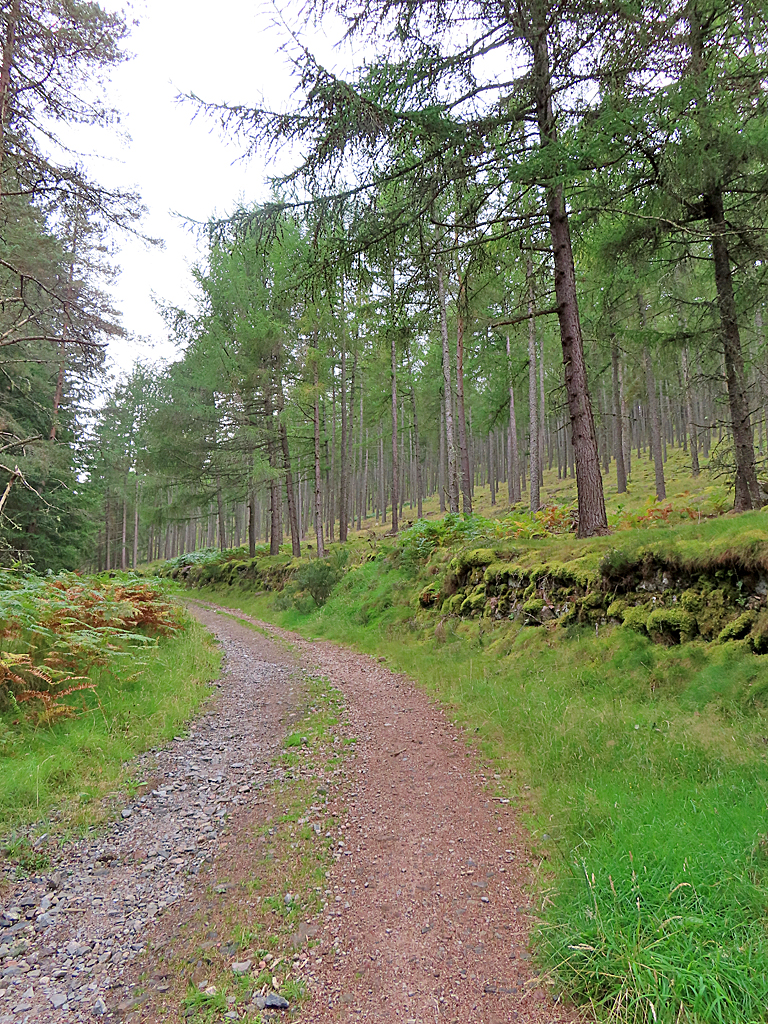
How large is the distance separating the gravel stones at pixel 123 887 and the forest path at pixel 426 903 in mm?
910

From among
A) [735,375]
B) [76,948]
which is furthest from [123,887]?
[735,375]

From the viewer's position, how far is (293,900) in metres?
2.79

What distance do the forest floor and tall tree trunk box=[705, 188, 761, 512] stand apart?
7.17m

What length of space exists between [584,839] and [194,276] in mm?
21486

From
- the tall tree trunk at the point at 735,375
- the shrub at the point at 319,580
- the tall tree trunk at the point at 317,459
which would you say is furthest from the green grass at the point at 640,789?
the tall tree trunk at the point at 317,459

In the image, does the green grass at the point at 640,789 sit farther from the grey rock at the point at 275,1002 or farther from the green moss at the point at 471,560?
the green moss at the point at 471,560

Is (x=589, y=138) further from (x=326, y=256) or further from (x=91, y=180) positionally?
(x=91, y=180)

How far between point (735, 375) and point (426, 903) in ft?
32.2

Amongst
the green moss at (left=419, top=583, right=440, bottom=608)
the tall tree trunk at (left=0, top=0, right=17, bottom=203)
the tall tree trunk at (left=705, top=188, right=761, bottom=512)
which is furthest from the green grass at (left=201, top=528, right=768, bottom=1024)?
the tall tree trunk at (left=0, top=0, right=17, bottom=203)

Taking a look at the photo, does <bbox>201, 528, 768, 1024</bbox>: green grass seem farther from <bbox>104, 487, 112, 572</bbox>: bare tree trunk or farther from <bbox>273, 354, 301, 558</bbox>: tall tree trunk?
<bbox>104, 487, 112, 572</bbox>: bare tree trunk

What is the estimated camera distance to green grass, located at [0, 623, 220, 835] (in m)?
3.68

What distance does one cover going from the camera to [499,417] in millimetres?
11297

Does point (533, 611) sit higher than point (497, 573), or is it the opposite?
point (497, 573)

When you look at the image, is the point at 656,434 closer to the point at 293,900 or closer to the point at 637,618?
the point at 637,618
